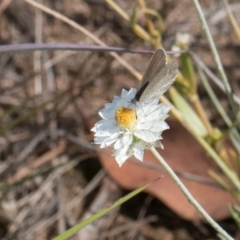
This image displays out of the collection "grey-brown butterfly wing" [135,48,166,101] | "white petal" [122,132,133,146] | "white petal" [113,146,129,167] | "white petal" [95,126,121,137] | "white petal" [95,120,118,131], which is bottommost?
"white petal" [113,146,129,167]

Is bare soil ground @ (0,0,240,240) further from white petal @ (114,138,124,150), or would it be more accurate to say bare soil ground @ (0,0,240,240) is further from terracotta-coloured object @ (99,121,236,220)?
white petal @ (114,138,124,150)

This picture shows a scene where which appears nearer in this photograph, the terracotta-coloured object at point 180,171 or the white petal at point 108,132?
the white petal at point 108,132

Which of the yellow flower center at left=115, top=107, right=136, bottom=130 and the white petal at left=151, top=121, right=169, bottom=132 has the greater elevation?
the yellow flower center at left=115, top=107, right=136, bottom=130

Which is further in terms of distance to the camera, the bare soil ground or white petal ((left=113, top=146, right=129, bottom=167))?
the bare soil ground

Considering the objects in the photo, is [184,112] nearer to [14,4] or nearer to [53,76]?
[53,76]

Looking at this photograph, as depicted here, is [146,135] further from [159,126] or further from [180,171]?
[180,171]

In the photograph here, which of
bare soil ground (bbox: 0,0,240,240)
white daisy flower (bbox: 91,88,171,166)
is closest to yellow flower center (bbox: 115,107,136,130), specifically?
white daisy flower (bbox: 91,88,171,166)

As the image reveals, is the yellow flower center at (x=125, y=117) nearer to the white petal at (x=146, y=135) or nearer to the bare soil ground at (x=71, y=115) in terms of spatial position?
the white petal at (x=146, y=135)

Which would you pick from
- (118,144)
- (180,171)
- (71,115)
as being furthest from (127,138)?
(71,115)

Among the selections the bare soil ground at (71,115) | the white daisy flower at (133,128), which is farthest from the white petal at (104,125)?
the bare soil ground at (71,115)
